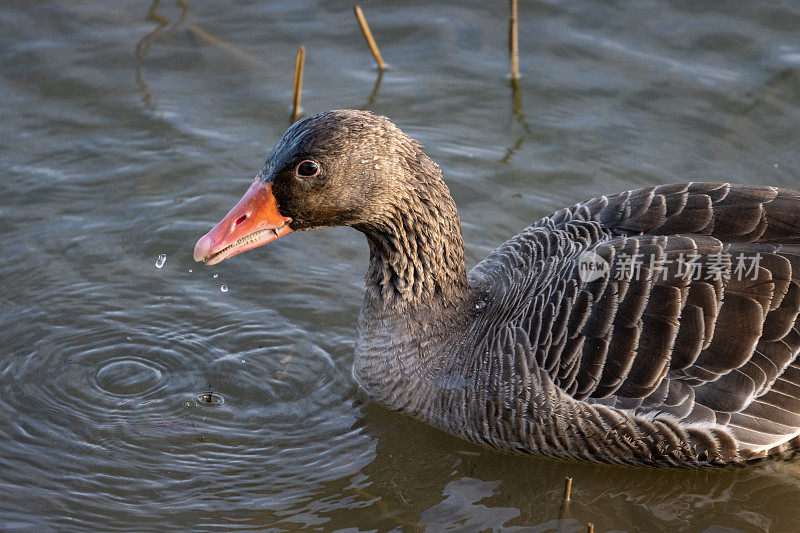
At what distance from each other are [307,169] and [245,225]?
1.99 feet

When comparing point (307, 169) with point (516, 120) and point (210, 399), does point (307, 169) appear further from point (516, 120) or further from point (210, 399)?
point (516, 120)

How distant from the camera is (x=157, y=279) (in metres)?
9.24

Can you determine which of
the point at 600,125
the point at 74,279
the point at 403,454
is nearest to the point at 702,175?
the point at 600,125

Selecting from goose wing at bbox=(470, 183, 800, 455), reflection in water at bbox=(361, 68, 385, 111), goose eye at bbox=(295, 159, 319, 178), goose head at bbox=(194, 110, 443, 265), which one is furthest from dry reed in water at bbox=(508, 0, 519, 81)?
goose eye at bbox=(295, 159, 319, 178)

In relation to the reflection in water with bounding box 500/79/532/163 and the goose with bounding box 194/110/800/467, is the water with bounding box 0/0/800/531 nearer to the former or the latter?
the reflection in water with bounding box 500/79/532/163

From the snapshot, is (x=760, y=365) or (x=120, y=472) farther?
(x=120, y=472)

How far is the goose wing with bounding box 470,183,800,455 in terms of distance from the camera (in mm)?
6633

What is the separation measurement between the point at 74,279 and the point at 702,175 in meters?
6.60

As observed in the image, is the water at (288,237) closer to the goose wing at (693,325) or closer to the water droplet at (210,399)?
the water droplet at (210,399)

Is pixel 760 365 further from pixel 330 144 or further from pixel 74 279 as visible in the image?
pixel 74 279

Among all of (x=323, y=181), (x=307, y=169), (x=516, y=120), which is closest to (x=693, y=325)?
(x=323, y=181)

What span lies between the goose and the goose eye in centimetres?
1

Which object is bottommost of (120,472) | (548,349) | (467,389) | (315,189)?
(120,472)

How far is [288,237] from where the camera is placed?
9.93m
